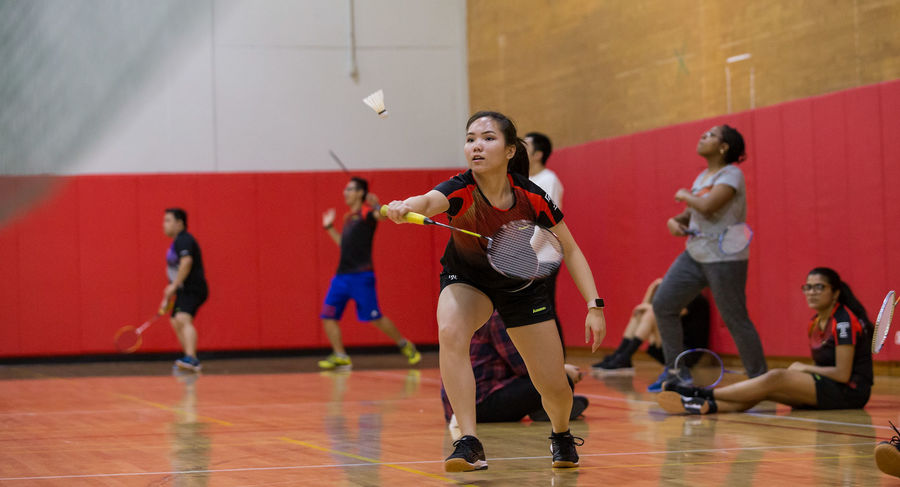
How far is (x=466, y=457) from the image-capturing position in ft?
16.3

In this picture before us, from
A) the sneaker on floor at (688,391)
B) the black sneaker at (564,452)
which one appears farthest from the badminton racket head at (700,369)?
the black sneaker at (564,452)

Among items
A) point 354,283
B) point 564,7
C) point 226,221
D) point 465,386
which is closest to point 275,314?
point 226,221

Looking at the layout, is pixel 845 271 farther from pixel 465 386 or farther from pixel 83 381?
pixel 83 381

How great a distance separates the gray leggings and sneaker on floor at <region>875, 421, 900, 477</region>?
149 inches

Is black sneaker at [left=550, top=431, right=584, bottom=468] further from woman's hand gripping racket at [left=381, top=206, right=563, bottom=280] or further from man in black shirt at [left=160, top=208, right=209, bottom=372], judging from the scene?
man in black shirt at [left=160, top=208, right=209, bottom=372]

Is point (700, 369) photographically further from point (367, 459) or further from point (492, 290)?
point (492, 290)

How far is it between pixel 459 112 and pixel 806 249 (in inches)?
298

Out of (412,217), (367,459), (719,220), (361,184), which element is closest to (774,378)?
(719,220)

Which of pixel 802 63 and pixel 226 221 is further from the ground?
pixel 802 63

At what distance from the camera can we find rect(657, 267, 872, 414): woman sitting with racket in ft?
24.9

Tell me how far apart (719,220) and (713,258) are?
12.6 inches

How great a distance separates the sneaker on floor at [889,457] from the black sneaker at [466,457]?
5.34 feet

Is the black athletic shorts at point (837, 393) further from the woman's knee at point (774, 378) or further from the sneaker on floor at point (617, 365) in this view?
the sneaker on floor at point (617, 365)

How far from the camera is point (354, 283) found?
13391 millimetres
